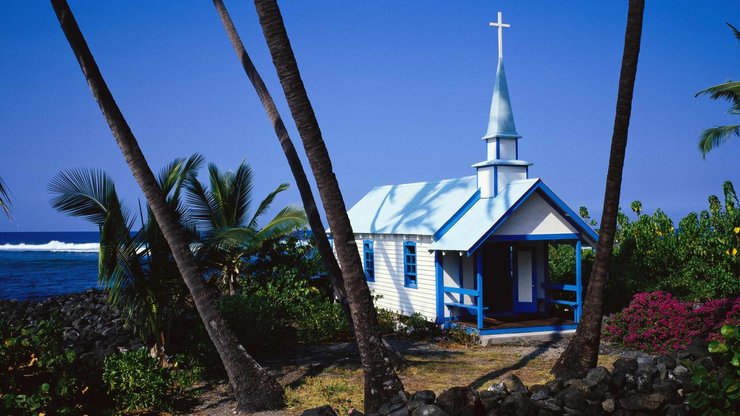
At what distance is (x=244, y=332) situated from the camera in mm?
14031

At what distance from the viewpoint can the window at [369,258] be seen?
2116 centimetres

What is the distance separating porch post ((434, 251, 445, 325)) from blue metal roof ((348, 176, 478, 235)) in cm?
67

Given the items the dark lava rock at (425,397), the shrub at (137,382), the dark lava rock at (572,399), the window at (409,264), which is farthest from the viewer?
the window at (409,264)

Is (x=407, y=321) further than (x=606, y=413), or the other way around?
(x=407, y=321)

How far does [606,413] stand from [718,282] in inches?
490

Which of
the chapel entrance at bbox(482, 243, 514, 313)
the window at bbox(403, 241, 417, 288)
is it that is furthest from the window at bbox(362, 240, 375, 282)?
the chapel entrance at bbox(482, 243, 514, 313)

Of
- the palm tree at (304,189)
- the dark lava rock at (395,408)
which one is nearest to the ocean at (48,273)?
the palm tree at (304,189)

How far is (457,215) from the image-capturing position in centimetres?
1825

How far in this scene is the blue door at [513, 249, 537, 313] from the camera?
18.6 meters

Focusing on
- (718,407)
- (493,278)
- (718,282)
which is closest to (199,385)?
(718,407)

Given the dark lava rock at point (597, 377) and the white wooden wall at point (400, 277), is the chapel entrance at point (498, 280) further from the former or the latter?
the dark lava rock at point (597, 377)

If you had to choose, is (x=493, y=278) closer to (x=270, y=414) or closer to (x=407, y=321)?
(x=407, y=321)

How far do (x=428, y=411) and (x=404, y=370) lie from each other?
4699 millimetres

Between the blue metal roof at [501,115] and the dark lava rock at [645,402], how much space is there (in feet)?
33.8
